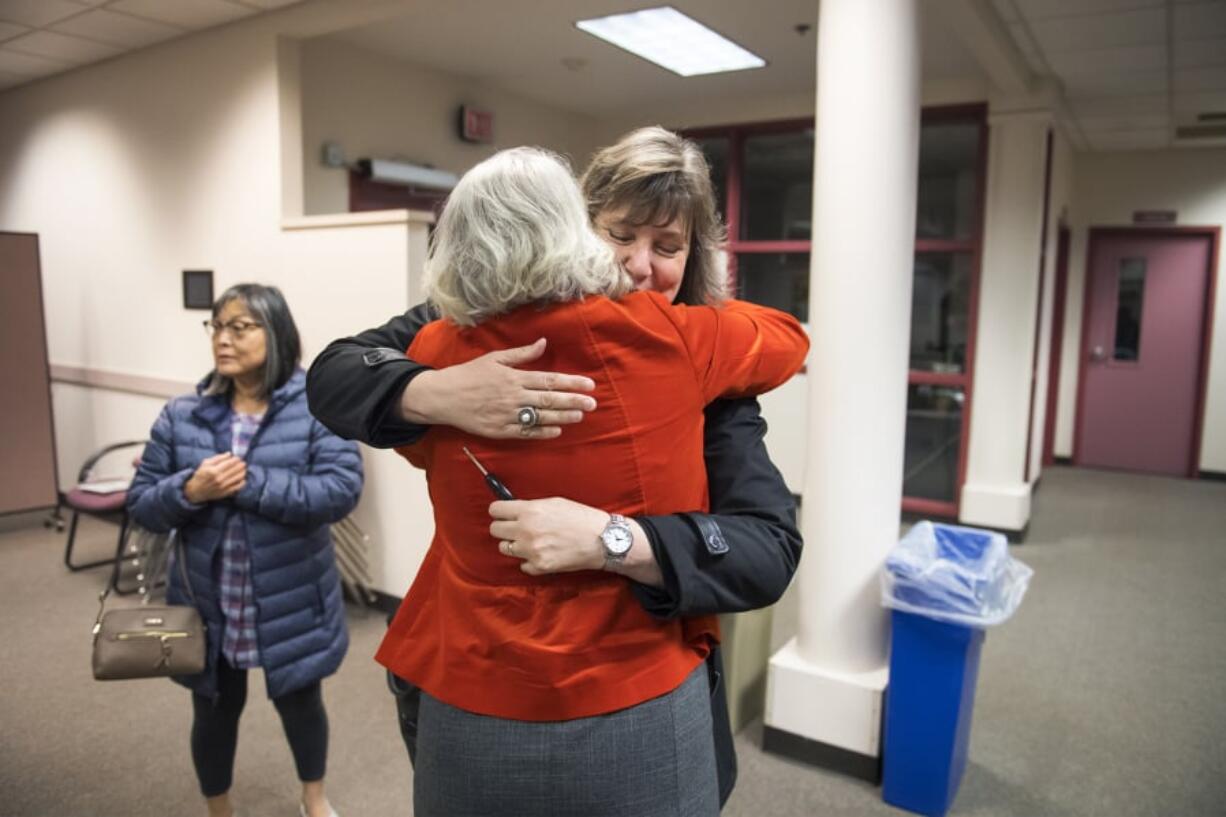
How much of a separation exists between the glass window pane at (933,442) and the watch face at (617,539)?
16.5 feet

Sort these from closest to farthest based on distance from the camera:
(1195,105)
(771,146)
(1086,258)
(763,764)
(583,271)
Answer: (583,271) < (763,764) < (1195,105) < (771,146) < (1086,258)

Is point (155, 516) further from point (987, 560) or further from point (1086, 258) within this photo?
point (1086, 258)

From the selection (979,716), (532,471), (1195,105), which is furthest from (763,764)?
(1195,105)

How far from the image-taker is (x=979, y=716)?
2984mm

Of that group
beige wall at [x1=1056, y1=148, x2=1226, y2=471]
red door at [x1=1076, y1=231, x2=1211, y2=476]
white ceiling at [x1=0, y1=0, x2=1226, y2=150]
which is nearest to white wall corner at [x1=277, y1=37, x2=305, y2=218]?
white ceiling at [x1=0, y1=0, x2=1226, y2=150]

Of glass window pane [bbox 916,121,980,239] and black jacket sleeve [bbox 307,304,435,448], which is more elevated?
glass window pane [bbox 916,121,980,239]

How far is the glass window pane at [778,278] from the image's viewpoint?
247 inches

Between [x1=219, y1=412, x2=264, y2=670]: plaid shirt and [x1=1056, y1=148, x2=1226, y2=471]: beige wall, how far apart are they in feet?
24.1

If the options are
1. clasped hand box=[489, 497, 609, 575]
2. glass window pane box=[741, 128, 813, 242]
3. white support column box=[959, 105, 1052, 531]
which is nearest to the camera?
clasped hand box=[489, 497, 609, 575]

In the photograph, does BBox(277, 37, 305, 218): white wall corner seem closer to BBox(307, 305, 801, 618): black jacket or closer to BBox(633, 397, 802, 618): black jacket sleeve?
BBox(307, 305, 801, 618): black jacket

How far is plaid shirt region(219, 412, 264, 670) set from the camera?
1982mm

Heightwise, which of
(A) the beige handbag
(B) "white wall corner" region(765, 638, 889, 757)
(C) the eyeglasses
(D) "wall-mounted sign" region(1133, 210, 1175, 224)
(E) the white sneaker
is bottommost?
(E) the white sneaker

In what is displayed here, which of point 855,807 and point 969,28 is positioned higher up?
point 969,28

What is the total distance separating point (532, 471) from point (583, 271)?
0.70 feet
